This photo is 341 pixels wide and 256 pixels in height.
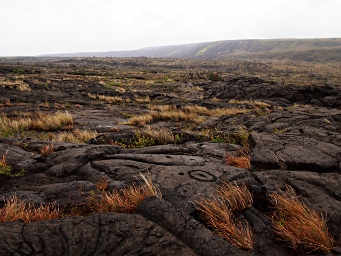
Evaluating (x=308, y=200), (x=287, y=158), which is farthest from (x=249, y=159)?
(x=308, y=200)

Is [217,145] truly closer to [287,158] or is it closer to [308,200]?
[287,158]

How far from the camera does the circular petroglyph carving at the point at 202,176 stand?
4336 mm

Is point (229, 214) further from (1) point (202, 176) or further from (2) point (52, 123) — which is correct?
(2) point (52, 123)

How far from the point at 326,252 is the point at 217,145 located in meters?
4.83

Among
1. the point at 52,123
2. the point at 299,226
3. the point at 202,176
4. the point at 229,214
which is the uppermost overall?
the point at 299,226

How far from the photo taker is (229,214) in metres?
3.18

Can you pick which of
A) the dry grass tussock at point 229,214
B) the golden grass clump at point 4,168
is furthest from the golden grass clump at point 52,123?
the dry grass tussock at point 229,214

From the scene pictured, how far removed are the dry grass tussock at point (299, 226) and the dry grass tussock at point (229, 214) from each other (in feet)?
1.32

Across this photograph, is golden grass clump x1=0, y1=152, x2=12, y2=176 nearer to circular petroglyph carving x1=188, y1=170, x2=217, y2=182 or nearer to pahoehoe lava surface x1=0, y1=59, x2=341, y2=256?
pahoehoe lava surface x1=0, y1=59, x2=341, y2=256

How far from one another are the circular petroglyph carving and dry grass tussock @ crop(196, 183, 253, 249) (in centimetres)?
39

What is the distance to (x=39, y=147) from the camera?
6637 mm

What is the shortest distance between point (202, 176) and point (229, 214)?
4.39ft

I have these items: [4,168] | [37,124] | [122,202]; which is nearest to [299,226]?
[122,202]

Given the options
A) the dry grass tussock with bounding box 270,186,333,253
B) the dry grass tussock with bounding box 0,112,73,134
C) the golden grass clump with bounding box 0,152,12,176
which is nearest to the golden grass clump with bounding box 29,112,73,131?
Result: the dry grass tussock with bounding box 0,112,73,134
